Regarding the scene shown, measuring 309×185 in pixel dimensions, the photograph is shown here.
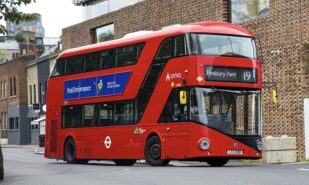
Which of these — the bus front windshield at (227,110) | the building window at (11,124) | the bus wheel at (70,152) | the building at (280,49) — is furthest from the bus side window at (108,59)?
the building window at (11,124)

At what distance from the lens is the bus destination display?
829 inches

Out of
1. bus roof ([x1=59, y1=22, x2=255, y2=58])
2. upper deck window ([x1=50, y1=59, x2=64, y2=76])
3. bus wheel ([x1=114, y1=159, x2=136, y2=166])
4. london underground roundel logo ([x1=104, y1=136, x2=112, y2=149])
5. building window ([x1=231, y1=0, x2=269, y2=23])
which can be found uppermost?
building window ([x1=231, y1=0, x2=269, y2=23])

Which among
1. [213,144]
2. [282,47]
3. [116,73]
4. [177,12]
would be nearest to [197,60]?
[213,144]

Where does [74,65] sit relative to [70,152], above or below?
above

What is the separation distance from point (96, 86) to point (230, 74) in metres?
A: 5.57

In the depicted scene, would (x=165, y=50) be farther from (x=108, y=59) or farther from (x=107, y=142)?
(x=107, y=142)

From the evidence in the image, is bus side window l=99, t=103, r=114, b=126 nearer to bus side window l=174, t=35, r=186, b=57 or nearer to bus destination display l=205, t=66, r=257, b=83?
bus side window l=174, t=35, r=186, b=57

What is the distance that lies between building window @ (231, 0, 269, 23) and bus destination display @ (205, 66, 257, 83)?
9.39m

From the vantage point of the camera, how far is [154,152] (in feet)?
73.9

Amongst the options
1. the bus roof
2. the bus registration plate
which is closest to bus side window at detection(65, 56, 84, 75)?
the bus roof

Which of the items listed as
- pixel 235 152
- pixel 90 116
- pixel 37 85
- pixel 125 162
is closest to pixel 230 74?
pixel 235 152

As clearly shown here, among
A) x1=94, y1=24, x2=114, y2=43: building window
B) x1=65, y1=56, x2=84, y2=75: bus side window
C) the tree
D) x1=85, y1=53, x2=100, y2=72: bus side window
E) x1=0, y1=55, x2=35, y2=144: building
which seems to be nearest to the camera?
A: the tree

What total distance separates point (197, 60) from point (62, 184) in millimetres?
6780

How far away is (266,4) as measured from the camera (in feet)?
101
